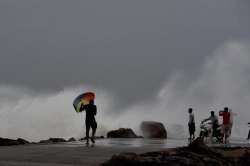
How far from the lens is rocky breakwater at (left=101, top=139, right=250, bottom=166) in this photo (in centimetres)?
916

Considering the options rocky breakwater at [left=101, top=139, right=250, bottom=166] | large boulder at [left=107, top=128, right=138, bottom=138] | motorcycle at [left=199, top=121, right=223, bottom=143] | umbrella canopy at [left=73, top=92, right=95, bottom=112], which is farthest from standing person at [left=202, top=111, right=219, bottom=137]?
rocky breakwater at [left=101, top=139, right=250, bottom=166]

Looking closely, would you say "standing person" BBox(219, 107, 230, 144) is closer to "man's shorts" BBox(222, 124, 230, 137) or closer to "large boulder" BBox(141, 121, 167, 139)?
"man's shorts" BBox(222, 124, 230, 137)

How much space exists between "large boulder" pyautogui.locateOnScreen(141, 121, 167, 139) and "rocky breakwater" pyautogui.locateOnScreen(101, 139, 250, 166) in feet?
108

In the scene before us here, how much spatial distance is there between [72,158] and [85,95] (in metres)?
8.56

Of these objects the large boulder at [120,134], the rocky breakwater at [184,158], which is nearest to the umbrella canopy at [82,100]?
the rocky breakwater at [184,158]

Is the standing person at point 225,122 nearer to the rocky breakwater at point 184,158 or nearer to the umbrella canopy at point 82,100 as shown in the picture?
the umbrella canopy at point 82,100

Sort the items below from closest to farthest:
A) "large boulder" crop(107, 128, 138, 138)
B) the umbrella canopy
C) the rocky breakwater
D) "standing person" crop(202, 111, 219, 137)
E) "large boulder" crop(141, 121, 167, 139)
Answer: the rocky breakwater
the umbrella canopy
"standing person" crop(202, 111, 219, 137)
"large boulder" crop(107, 128, 138, 138)
"large boulder" crop(141, 121, 167, 139)

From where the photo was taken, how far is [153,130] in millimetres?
45062

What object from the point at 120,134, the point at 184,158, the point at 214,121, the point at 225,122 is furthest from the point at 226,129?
the point at 184,158

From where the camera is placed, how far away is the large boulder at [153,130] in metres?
43.9

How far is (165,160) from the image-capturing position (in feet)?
30.1

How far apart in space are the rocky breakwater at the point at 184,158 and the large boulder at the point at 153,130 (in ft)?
108

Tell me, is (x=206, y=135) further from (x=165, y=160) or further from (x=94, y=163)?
(x=165, y=160)

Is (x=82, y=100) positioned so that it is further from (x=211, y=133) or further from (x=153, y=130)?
(x=153, y=130)
